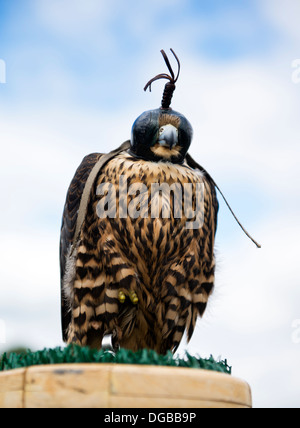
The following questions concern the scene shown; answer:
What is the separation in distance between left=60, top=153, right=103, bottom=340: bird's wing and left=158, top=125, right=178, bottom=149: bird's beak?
49 cm

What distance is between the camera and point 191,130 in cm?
326

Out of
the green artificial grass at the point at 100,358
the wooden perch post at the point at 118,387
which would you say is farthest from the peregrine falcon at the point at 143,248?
the wooden perch post at the point at 118,387

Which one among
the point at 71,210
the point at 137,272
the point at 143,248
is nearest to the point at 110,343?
the point at 137,272

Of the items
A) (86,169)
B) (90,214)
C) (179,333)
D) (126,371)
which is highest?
(86,169)

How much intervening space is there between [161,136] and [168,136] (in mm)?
51

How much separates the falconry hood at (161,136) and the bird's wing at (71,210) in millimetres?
321

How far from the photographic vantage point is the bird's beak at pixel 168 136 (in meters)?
3.12

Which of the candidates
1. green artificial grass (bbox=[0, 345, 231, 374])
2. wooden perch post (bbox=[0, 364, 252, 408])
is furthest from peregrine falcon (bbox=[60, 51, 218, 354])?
wooden perch post (bbox=[0, 364, 252, 408])

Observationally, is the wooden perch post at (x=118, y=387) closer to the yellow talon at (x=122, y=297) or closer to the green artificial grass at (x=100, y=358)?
the green artificial grass at (x=100, y=358)

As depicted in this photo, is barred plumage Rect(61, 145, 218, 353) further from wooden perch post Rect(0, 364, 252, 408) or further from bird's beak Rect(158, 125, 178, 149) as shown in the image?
wooden perch post Rect(0, 364, 252, 408)
